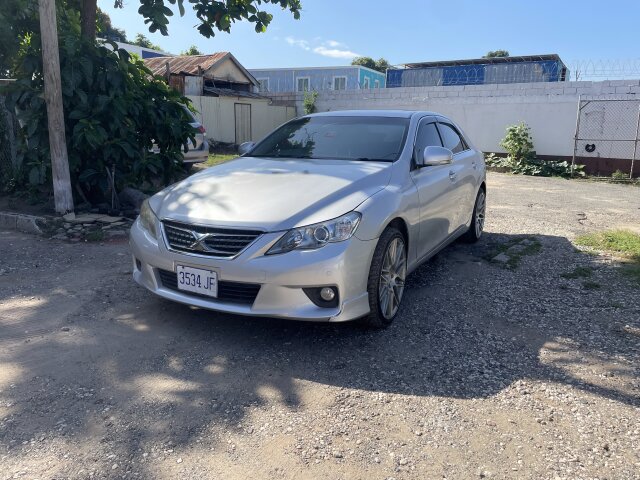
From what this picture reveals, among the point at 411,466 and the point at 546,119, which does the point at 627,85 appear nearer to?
the point at 546,119

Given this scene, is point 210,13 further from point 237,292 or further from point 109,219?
point 237,292

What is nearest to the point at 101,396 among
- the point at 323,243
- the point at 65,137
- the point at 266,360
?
the point at 266,360

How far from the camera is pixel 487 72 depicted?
27.2m

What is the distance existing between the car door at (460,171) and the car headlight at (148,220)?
9.44ft

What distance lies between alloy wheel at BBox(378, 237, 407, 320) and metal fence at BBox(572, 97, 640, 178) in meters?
13.0

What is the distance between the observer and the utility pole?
6.30m

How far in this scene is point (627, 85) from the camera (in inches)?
609

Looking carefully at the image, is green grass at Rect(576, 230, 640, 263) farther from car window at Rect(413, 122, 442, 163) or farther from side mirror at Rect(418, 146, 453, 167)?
side mirror at Rect(418, 146, 453, 167)

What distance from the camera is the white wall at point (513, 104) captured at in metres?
16.1

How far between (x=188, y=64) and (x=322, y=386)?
79.6ft

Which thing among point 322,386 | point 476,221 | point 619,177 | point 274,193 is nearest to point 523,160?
point 619,177

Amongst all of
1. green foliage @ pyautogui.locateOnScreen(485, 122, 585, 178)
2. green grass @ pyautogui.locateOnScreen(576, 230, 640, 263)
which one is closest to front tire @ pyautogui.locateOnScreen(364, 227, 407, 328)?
green grass @ pyautogui.locateOnScreen(576, 230, 640, 263)

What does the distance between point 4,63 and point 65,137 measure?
2.23 metres

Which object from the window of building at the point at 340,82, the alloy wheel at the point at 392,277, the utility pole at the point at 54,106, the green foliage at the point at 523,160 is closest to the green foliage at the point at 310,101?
the green foliage at the point at 523,160
